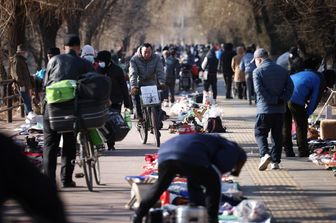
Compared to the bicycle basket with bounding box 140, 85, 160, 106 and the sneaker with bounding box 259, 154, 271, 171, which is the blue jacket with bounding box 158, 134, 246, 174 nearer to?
the sneaker with bounding box 259, 154, 271, 171

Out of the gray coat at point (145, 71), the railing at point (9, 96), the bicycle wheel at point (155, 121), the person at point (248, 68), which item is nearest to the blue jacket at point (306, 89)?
the bicycle wheel at point (155, 121)

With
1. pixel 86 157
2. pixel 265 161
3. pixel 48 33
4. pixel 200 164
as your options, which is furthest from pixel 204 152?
pixel 48 33

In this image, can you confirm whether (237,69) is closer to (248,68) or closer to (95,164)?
(248,68)

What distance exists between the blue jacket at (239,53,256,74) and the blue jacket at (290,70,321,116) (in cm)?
1121

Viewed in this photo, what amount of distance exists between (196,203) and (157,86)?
26.8ft

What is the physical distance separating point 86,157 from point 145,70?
17.6ft

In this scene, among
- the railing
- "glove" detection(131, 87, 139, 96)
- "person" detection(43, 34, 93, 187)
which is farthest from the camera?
the railing

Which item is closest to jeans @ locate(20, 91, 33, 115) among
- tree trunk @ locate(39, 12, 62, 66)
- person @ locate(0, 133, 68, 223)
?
tree trunk @ locate(39, 12, 62, 66)

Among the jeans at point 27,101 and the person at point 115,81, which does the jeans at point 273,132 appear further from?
the jeans at point 27,101

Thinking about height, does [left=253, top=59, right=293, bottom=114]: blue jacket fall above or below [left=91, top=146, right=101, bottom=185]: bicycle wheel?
above

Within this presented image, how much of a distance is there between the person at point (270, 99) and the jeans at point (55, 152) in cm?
292

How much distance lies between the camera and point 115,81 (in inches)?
574

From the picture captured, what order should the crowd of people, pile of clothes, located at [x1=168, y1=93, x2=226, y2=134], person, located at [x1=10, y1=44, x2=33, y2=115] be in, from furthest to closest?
1. person, located at [x1=10, y1=44, x2=33, y2=115]
2. pile of clothes, located at [x1=168, y1=93, x2=226, y2=134]
3. the crowd of people

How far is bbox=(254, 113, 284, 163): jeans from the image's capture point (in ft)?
40.8
